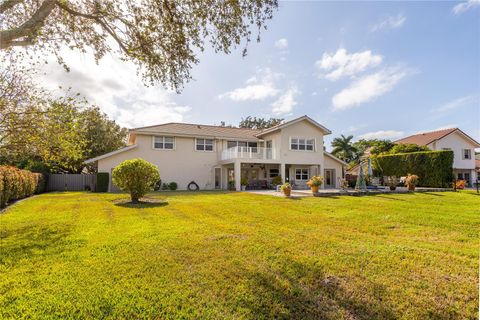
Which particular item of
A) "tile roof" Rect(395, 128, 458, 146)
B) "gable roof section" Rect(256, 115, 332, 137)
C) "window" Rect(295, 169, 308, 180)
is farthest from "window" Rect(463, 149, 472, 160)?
"window" Rect(295, 169, 308, 180)

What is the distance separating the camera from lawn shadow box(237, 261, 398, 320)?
9.71 feet

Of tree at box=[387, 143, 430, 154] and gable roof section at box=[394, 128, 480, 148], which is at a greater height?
gable roof section at box=[394, 128, 480, 148]

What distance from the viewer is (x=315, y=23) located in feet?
29.3

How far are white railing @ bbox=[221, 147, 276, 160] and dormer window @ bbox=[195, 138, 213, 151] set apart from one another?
167cm

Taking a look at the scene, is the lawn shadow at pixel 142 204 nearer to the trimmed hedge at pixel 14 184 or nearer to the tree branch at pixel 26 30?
the trimmed hedge at pixel 14 184

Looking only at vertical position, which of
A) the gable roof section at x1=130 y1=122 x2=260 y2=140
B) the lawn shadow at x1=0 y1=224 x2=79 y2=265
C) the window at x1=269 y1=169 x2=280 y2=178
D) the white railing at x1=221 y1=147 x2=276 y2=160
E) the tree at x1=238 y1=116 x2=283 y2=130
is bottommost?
the lawn shadow at x1=0 y1=224 x2=79 y2=265

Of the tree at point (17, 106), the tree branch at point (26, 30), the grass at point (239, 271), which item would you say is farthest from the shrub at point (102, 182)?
the tree branch at point (26, 30)

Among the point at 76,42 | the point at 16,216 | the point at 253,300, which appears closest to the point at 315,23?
the point at 76,42

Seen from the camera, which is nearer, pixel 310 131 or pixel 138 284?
pixel 138 284

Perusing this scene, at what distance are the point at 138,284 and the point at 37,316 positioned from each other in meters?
1.13

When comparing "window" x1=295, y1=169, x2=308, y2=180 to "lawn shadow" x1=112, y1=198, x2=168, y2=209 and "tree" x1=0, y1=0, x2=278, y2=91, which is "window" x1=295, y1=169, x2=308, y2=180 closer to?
"lawn shadow" x1=112, y1=198, x2=168, y2=209

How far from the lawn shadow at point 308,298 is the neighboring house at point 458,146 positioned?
36.9 m

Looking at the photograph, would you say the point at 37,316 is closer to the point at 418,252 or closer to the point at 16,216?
the point at 418,252

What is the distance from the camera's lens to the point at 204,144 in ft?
80.9
